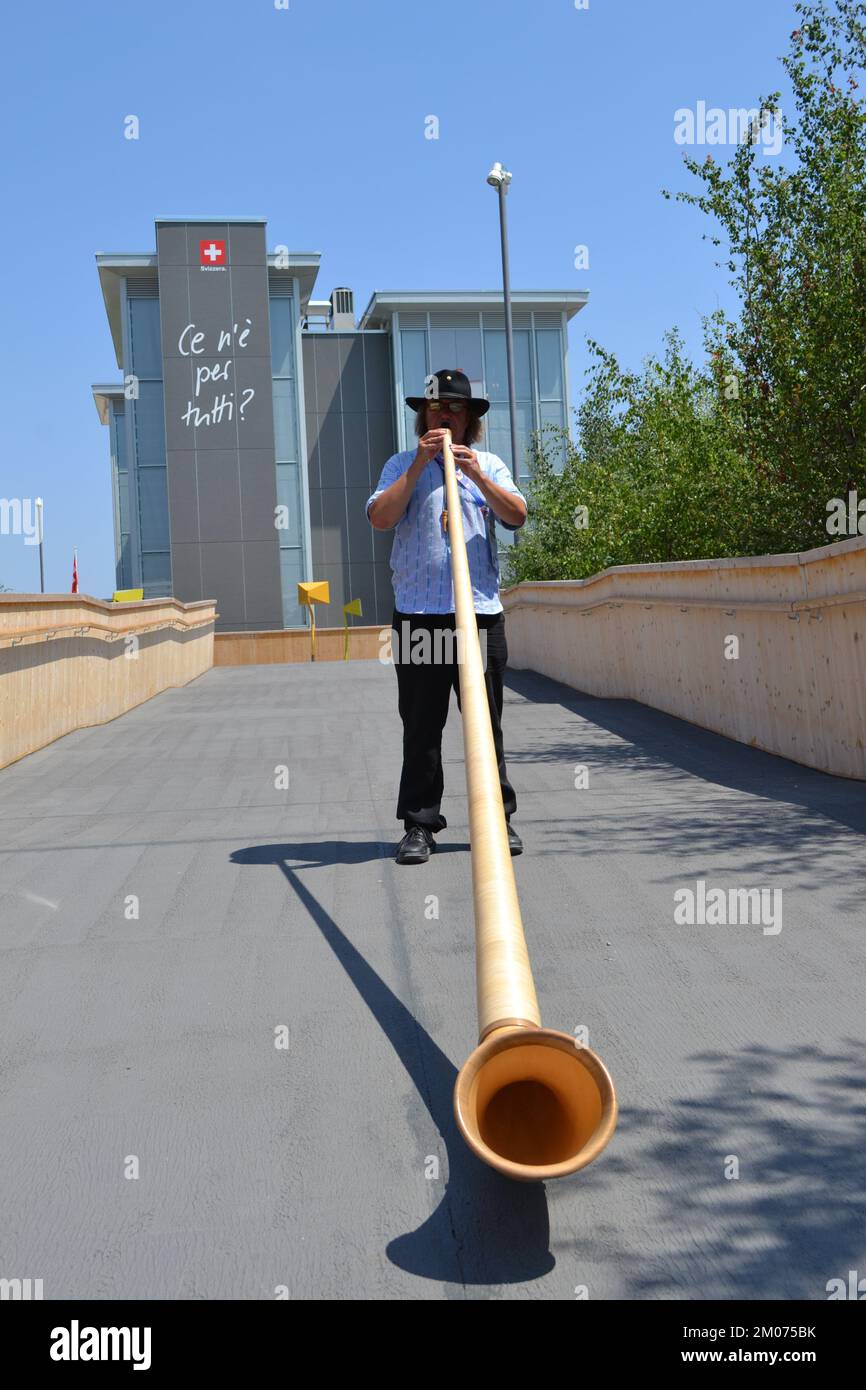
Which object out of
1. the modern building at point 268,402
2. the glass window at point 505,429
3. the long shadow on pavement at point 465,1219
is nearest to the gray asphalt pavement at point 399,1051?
the long shadow on pavement at point 465,1219

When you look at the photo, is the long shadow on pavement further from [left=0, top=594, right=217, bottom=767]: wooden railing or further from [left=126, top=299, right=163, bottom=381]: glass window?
[left=126, top=299, right=163, bottom=381]: glass window

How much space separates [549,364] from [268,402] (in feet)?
25.4

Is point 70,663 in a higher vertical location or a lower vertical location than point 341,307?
lower

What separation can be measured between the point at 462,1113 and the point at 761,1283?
549 mm

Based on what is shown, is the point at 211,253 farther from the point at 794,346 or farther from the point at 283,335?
the point at 794,346

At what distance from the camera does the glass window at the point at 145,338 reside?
3341 cm

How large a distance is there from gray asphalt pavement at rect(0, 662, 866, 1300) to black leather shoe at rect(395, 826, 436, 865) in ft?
0.18

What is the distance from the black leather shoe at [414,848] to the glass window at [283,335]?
30.1 meters

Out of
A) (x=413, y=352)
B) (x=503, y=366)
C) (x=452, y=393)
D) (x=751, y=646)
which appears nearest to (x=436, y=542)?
(x=452, y=393)

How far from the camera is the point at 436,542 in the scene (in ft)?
18.0

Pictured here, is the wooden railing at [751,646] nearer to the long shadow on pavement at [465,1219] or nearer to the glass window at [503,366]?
the long shadow on pavement at [465,1219]

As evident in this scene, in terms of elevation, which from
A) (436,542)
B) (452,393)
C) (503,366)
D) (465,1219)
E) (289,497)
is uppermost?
(503,366)

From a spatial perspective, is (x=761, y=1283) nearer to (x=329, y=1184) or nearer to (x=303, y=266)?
(x=329, y=1184)
